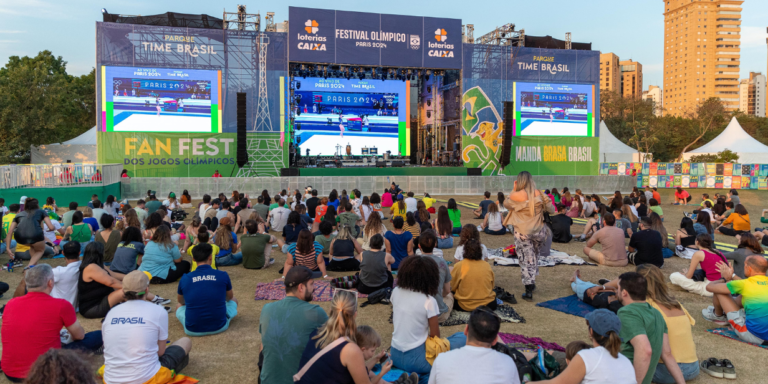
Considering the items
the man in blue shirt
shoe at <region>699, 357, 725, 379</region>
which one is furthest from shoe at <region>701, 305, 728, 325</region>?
→ the man in blue shirt

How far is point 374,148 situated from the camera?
27.7m

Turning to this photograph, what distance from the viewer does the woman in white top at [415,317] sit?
13.1 ft

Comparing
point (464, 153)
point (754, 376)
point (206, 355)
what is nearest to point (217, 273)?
point (206, 355)

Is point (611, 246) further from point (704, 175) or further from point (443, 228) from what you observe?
point (704, 175)

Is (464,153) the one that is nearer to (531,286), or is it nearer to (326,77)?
(326,77)

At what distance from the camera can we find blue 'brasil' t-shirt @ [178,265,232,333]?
5086mm

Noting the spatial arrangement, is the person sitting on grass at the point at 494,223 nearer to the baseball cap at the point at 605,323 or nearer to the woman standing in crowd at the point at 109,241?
the woman standing in crowd at the point at 109,241

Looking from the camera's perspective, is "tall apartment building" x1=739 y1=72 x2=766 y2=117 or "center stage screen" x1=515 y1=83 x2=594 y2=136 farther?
"tall apartment building" x1=739 y1=72 x2=766 y2=117

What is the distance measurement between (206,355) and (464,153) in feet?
82.1

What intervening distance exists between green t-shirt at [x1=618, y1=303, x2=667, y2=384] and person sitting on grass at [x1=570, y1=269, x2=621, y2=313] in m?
1.97

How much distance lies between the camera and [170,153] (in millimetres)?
25266

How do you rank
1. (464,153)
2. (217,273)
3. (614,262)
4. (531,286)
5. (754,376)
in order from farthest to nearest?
(464,153)
(614,262)
(531,286)
(217,273)
(754,376)

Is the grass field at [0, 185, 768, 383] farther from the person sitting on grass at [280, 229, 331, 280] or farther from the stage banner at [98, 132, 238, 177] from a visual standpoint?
the stage banner at [98, 132, 238, 177]

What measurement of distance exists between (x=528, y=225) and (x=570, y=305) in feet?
3.86
